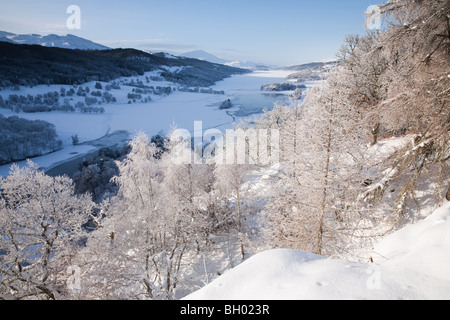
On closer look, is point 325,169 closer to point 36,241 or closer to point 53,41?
point 36,241

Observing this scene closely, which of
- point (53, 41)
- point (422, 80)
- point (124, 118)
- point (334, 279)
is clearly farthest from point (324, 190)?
Result: point (53, 41)

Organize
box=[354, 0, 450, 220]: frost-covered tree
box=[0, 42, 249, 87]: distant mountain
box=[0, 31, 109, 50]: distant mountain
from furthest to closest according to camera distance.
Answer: box=[0, 31, 109, 50]: distant mountain → box=[0, 42, 249, 87]: distant mountain → box=[354, 0, 450, 220]: frost-covered tree

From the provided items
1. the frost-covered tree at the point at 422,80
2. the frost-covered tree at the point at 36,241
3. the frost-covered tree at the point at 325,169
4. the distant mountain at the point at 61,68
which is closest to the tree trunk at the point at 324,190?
the frost-covered tree at the point at 325,169

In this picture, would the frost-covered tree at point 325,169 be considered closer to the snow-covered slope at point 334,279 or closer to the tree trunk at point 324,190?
the tree trunk at point 324,190

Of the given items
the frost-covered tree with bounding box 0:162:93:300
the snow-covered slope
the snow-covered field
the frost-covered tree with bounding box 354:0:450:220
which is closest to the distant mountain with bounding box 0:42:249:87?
the snow-covered field

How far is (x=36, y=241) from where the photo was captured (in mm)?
8648

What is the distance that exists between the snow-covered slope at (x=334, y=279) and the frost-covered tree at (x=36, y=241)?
27.1ft

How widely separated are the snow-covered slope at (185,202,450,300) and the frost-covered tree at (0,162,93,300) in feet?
27.1

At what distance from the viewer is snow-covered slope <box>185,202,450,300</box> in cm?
236

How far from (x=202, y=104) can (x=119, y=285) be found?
66123 mm

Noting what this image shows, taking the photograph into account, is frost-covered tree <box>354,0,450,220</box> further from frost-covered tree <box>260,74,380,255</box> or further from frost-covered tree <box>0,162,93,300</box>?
frost-covered tree <box>0,162,93,300</box>

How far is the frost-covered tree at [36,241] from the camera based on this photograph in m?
7.63

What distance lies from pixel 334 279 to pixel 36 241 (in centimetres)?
1119
